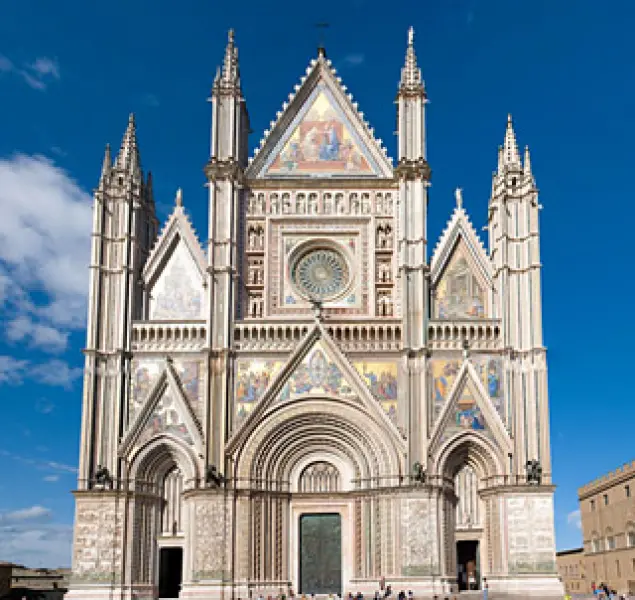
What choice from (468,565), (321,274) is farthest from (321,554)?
(321,274)

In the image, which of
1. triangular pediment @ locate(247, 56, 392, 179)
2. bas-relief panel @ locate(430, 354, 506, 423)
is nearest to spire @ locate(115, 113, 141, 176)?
triangular pediment @ locate(247, 56, 392, 179)

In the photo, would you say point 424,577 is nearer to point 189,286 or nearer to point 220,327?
point 220,327

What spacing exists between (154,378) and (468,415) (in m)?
10.6

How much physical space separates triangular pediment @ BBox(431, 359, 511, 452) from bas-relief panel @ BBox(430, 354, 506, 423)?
184 mm

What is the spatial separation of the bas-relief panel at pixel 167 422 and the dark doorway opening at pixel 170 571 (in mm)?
6500

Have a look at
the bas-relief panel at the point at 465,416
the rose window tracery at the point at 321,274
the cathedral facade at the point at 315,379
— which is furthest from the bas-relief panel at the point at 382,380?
Result: the rose window tracery at the point at 321,274

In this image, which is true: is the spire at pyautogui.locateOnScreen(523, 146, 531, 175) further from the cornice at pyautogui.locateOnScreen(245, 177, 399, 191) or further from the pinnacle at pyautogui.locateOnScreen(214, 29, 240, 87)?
the pinnacle at pyautogui.locateOnScreen(214, 29, 240, 87)

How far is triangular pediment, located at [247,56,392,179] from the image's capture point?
35906 mm

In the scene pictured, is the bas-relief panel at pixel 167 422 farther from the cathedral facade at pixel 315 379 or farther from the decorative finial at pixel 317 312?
the decorative finial at pixel 317 312

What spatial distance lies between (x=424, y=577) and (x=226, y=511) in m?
6.60

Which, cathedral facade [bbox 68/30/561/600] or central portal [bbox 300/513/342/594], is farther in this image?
central portal [bbox 300/513/342/594]

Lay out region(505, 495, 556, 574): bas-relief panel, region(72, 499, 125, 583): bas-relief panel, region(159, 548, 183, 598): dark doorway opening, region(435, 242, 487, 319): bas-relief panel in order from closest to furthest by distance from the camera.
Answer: region(505, 495, 556, 574): bas-relief panel, region(72, 499, 125, 583): bas-relief panel, region(435, 242, 487, 319): bas-relief panel, region(159, 548, 183, 598): dark doorway opening

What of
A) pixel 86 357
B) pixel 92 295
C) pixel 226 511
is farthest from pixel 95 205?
pixel 226 511

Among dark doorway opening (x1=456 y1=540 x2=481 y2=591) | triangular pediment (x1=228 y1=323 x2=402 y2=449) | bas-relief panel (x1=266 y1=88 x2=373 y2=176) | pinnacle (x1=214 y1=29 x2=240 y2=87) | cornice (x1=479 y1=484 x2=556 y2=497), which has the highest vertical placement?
pinnacle (x1=214 y1=29 x2=240 y2=87)
